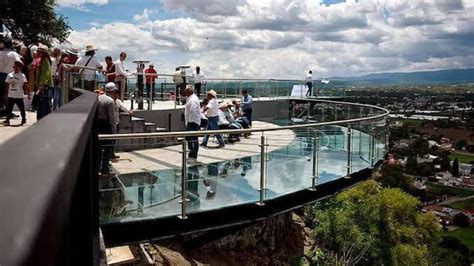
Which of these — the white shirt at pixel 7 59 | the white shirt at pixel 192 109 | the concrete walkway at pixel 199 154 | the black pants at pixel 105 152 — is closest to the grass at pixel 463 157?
the white shirt at pixel 192 109

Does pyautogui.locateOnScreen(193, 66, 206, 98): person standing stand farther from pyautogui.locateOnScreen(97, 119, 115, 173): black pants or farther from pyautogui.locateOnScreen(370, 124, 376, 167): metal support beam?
pyautogui.locateOnScreen(97, 119, 115, 173): black pants

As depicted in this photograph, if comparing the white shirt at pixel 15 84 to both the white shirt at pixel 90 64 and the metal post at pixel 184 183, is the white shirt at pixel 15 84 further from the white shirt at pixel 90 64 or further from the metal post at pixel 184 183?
the metal post at pixel 184 183

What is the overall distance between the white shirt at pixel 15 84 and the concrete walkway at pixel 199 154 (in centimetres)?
437

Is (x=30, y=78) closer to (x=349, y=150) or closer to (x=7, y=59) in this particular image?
(x=7, y=59)

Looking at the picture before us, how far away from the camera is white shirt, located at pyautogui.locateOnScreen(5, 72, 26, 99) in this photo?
10.4 metres

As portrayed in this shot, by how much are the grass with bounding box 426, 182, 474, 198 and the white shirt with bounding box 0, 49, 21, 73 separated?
107 metres

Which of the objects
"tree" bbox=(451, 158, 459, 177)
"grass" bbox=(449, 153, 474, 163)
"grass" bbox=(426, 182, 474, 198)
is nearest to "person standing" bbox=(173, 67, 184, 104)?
"grass" bbox=(426, 182, 474, 198)

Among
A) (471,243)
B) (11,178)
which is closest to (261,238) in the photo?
(11,178)

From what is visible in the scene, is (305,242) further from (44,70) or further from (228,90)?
(44,70)

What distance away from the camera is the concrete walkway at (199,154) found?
7.23 m

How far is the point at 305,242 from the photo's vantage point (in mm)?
24625

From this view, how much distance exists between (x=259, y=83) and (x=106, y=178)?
20.1 metres

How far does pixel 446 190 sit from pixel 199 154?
382ft

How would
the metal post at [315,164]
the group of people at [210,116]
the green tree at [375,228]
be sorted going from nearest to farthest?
the group of people at [210,116]
the metal post at [315,164]
the green tree at [375,228]
